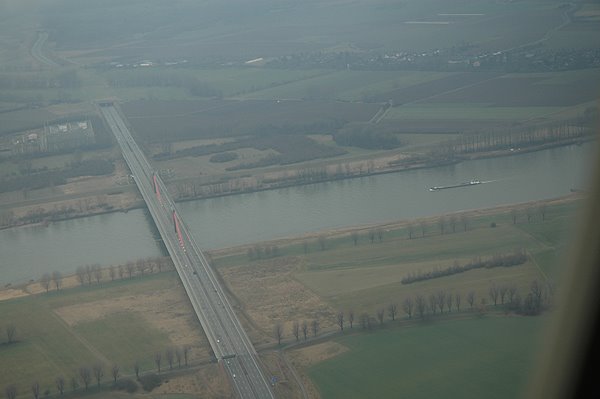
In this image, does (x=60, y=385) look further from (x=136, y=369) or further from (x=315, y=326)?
(x=315, y=326)

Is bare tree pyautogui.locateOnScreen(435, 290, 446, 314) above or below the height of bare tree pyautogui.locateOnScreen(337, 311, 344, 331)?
above

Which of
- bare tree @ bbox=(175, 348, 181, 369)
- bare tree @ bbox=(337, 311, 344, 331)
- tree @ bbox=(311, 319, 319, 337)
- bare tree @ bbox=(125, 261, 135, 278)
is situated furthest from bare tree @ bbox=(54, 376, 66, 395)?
bare tree @ bbox=(125, 261, 135, 278)

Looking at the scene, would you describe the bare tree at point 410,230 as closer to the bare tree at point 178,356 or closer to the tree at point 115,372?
the bare tree at point 178,356

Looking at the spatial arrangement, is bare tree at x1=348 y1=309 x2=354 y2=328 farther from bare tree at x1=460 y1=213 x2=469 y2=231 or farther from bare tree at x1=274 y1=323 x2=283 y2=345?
bare tree at x1=460 y1=213 x2=469 y2=231

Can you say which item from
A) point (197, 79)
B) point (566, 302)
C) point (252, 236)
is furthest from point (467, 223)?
point (197, 79)

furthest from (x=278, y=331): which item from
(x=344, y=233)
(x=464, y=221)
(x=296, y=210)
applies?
(x=296, y=210)
